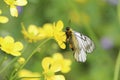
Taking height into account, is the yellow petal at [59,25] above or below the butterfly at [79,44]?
above

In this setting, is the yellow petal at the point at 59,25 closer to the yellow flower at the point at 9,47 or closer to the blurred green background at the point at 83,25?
the yellow flower at the point at 9,47

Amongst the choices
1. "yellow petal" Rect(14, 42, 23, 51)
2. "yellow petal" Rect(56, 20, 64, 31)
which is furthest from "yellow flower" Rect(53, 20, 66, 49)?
"yellow petal" Rect(14, 42, 23, 51)

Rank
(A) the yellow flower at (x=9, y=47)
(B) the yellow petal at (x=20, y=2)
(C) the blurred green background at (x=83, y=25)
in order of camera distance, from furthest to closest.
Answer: (C) the blurred green background at (x=83, y=25)
(B) the yellow petal at (x=20, y=2)
(A) the yellow flower at (x=9, y=47)

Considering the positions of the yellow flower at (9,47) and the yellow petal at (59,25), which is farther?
the yellow petal at (59,25)

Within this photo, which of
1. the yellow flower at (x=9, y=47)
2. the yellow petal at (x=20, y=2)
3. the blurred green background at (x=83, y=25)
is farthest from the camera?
the blurred green background at (x=83, y=25)

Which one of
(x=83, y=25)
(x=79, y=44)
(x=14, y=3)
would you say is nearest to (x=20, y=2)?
(x=14, y=3)

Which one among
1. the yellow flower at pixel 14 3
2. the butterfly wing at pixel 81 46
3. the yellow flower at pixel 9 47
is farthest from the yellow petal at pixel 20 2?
the butterfly wing at pixel 81 46

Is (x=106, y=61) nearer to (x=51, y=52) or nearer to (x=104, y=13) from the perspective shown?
(x=51, y=52)

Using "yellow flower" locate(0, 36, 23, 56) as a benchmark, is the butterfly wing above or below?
below

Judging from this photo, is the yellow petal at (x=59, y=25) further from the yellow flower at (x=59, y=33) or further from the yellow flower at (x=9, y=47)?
the yellow flower at (x=9, y=47)

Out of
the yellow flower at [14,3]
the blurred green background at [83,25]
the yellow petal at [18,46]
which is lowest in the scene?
the blurred green background at [83,25]

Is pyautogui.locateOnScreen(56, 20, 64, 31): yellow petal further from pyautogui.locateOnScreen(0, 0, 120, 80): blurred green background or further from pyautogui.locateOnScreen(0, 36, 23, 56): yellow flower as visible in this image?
pyautogui.locateOnScreen(0, 0, 120, 80): blurred green background
